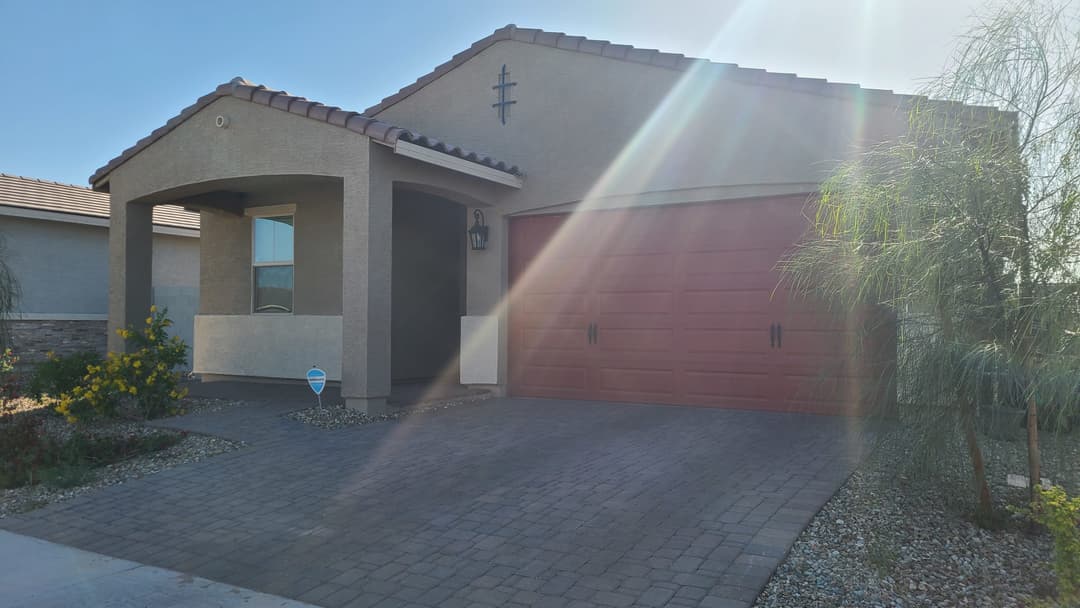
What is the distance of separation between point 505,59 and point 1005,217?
8555 mm

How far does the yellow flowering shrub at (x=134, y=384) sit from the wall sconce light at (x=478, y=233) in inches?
171

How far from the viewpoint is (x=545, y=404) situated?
10344mm

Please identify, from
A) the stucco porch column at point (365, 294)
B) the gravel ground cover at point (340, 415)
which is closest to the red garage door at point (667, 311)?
the gravel ground cover at point (340, 415)

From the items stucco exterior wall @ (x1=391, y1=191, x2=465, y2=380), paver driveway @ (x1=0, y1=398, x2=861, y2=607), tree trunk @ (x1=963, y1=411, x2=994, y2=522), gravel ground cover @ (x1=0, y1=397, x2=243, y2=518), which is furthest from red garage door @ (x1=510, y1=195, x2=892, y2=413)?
gravel ground cover @ (x1=0, y1=397, x2=243, y2=518)

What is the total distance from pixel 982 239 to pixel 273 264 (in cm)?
1111

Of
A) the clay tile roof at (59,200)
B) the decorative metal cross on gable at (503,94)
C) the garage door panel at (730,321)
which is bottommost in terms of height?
the garage door panel at (730,321)

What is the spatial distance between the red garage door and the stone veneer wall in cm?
1003

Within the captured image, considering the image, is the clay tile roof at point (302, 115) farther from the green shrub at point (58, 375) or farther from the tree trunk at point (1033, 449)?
the tree trunk at point (1033, 449)

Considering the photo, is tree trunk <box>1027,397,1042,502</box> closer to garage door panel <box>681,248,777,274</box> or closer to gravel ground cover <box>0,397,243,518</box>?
garage door panel <box>681,248,777,274</box>

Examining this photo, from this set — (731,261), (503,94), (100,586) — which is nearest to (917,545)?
(100,586)

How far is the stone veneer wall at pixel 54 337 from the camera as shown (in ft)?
46.7

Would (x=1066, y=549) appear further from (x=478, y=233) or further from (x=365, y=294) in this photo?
(x=478, y=233)

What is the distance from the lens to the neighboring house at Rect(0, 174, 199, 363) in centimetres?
1439

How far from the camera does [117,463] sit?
23.6 ft
